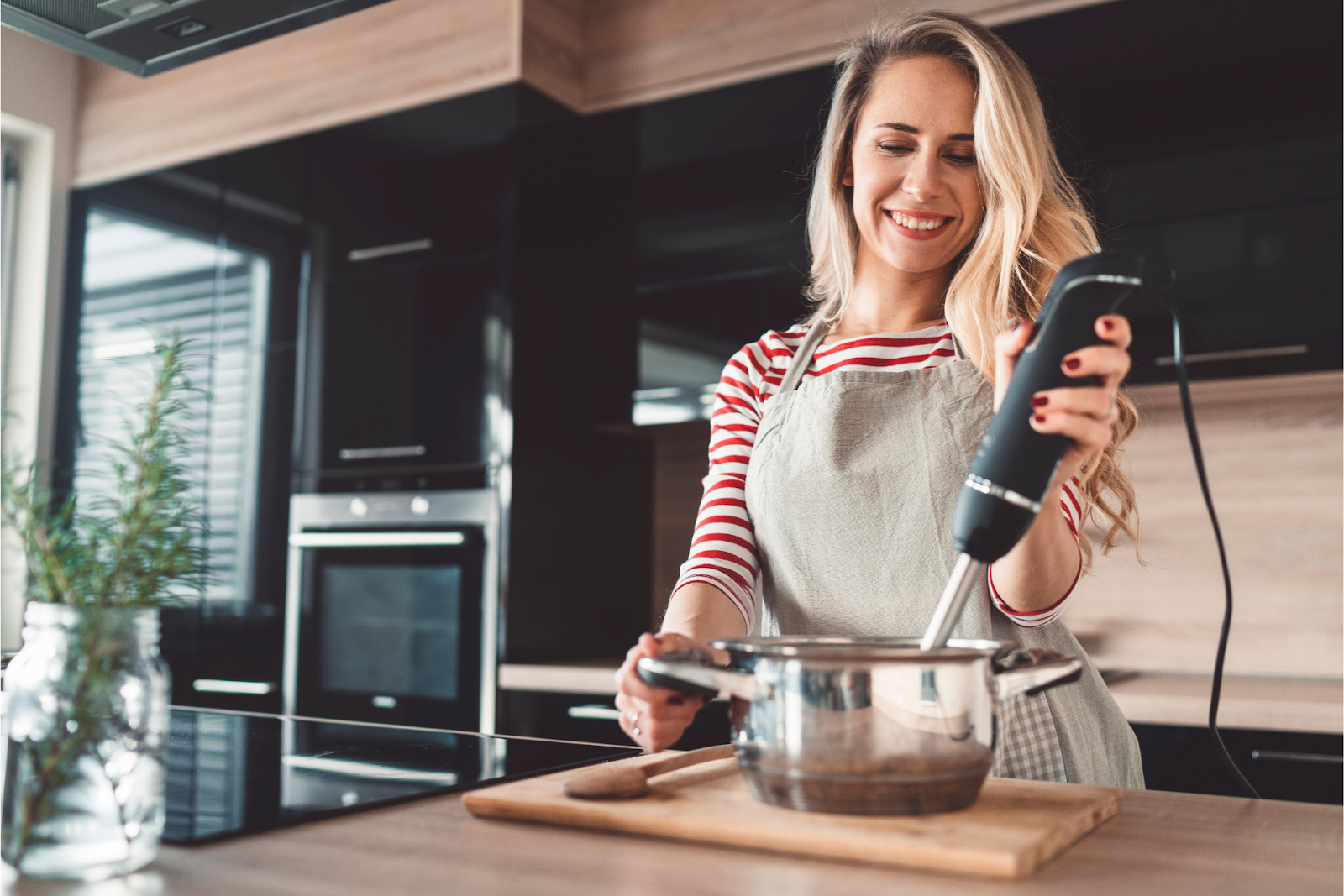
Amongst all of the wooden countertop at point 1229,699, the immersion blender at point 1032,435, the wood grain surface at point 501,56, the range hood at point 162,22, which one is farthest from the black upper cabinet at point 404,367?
the immersion blender at point 1032,435

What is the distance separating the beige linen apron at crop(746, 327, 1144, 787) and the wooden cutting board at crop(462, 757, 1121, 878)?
303 mm

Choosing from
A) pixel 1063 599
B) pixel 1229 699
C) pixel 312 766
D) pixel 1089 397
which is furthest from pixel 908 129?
pixel 1229 699

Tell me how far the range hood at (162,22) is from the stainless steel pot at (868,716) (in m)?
0.86

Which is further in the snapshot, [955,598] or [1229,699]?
[1229,699]

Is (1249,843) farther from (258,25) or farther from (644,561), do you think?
(644,561)

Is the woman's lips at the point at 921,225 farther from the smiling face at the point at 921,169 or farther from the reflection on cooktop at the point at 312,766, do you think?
the reflection on cooktop at the point at 312,766

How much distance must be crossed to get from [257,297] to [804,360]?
193cm

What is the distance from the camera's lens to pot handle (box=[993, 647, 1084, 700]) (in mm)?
614

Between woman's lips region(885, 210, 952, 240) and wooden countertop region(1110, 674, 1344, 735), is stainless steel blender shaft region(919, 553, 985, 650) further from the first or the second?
wooden countertop region(1110, 674, 1344, 735)

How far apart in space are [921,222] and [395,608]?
163cm

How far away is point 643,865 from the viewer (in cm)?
55

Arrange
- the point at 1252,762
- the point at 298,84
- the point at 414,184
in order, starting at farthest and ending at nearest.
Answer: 1. the point at 298,84
2. the point at 414,184
3. the point at 1252,762

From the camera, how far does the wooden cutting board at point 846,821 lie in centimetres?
54

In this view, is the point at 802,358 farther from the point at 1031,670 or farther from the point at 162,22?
the point at 162,22
